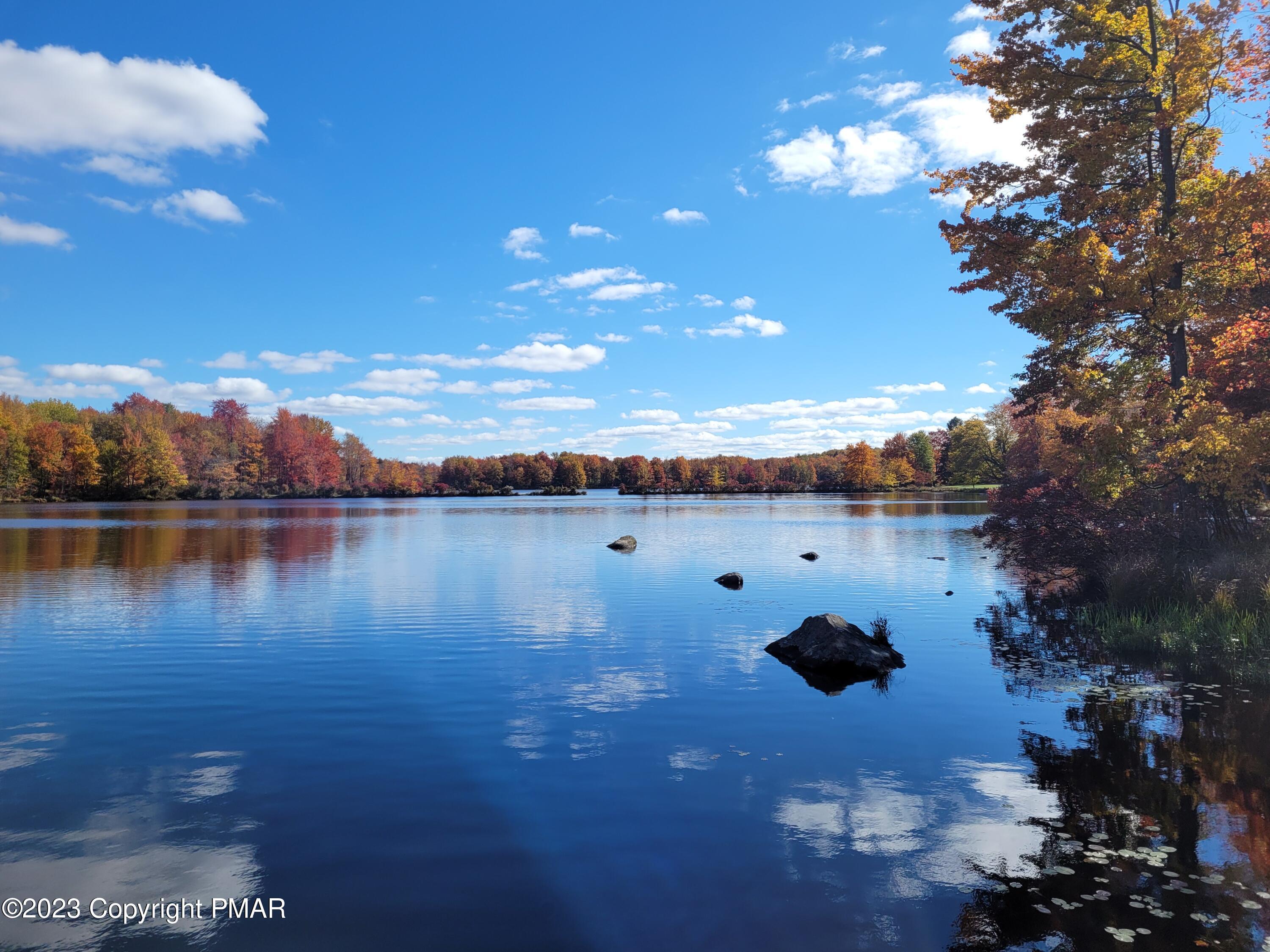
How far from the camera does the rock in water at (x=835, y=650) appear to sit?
18391 millimetres

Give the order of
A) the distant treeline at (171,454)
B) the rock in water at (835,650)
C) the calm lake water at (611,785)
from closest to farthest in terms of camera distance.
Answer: the calm lake water at (611,785) → the rock in water at (835,650) → the distant treeline at (171,454)

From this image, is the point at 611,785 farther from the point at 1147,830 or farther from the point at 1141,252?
the point at 1141,252

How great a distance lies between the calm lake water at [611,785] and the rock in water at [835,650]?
72cm

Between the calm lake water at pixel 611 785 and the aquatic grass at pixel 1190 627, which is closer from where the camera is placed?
the calm lake water at pixel 611 785

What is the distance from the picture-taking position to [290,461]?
184000 millimetres

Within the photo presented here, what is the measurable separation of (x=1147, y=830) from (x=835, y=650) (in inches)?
384

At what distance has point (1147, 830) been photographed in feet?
29.7

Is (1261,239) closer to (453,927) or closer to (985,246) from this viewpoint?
(985,246)

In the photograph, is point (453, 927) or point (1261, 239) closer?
point (453, 927)

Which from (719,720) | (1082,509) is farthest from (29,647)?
(1082,509)

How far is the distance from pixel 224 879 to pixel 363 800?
2.31m

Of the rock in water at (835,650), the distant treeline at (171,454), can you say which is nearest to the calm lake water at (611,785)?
the rock in water at (835,650)

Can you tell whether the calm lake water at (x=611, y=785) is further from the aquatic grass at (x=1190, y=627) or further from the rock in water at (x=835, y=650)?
the aquatic grass at (x=1190, y=627)
